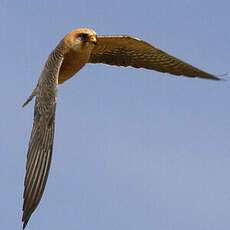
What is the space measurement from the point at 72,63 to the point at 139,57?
288cm

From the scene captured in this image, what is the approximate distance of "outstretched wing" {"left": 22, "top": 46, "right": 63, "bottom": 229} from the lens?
51.9 ft

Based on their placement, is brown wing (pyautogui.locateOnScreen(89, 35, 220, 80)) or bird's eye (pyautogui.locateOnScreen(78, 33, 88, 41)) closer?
bird's eye (pyautogui.locateOnScreen(78, 33, 88, 41))

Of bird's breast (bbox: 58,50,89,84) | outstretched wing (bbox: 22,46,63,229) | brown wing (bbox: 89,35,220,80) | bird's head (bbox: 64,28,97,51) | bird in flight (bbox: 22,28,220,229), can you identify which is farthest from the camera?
brown wing (bbox: 89,35,220,80)

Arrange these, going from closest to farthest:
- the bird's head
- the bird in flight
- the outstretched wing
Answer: the outstretched wing, the bird in flight, the bird's head

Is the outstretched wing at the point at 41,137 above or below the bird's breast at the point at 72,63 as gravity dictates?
below

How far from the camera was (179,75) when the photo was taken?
21984 millimetres

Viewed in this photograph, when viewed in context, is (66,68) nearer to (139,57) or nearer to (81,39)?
(81,39)

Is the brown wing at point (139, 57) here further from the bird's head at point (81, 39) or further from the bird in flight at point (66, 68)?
the bird's head at point (81, 39)

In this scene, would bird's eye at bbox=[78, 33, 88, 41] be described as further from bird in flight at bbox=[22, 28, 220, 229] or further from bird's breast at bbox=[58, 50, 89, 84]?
bird's breast at bbox=[58, 50, 89, 84]

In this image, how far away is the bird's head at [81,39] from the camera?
61.6 ft

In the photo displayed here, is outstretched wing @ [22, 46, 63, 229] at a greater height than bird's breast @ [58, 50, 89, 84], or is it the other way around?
bird's breast @ [58, 50, 89, 84]

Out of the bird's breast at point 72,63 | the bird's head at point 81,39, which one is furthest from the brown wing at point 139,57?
the bird's head at point 81,39

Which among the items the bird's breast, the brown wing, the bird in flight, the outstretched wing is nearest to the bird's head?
the bird in flight

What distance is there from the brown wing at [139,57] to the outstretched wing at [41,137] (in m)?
3.04
